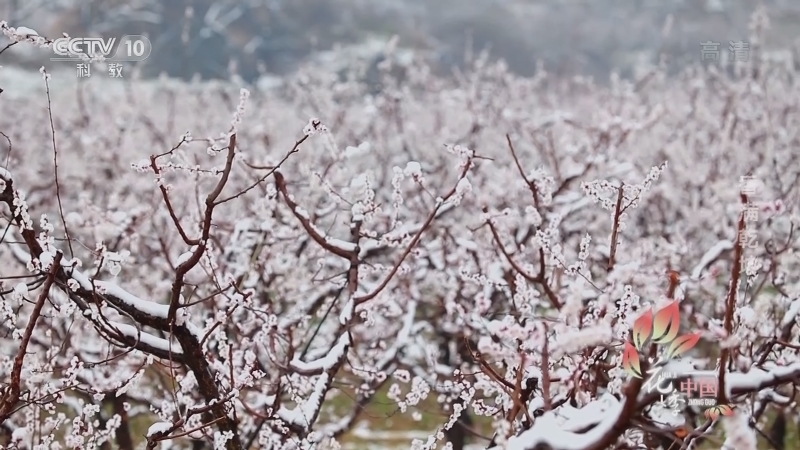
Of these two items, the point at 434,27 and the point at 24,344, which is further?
the point at 434,27

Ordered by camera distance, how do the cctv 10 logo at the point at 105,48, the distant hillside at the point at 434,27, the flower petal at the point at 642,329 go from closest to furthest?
the flower petal at the point at 642,329 < the cctv 10 logo at the point at 105,48 < the distant hillside at the point at 434,27

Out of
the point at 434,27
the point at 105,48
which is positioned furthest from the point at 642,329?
the point at 434,27

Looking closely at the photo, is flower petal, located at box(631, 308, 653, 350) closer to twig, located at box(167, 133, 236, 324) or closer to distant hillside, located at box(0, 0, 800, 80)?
twig, located at box(167, 133, 236, 324)

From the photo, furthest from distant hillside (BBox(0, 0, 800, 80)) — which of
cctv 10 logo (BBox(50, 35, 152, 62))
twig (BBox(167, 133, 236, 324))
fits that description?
twig (BBox(167, 133, 236, 324))

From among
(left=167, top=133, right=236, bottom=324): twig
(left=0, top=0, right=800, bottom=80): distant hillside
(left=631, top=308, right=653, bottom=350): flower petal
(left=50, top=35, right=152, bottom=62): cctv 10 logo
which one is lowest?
(left=631, top=308, right=653, bottom=350): flower petal

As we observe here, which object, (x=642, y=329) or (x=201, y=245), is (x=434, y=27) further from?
(x=642, y=329)

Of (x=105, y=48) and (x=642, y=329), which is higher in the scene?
(x=105, y=48)

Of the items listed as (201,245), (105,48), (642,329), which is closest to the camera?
(642,329)

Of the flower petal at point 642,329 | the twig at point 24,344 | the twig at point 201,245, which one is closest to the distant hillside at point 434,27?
the twig at point 201,245

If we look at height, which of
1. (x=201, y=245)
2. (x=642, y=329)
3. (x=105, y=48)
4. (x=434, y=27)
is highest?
(x=434, y=27)

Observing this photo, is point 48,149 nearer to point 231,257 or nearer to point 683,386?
point 231,257

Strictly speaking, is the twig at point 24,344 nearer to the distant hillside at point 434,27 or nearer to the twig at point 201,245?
the twig at point 201,245

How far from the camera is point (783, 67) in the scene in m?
16.9

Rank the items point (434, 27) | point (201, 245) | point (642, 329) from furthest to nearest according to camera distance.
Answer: point (434, 27) < point (201, 245) < point (642, 329)
